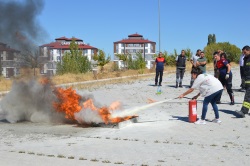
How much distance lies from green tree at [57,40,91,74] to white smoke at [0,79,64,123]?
17796 mm

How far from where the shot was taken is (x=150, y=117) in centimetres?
992

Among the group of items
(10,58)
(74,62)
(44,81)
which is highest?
(74,62)

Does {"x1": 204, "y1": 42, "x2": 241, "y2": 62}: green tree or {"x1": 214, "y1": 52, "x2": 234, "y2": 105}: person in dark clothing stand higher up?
{"x1": 204, "y1": 42, "x2": 241, "y2": 62}: green tree

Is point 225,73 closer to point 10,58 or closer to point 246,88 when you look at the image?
point 246,88

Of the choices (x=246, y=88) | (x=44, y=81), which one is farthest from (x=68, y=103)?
(x=246, y=88)

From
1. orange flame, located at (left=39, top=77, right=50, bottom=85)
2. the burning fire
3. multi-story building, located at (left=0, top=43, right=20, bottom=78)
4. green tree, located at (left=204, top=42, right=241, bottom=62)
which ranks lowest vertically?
the burning fire

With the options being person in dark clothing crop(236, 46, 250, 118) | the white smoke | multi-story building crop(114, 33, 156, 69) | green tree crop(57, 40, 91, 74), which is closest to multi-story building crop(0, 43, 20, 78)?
the white smoke

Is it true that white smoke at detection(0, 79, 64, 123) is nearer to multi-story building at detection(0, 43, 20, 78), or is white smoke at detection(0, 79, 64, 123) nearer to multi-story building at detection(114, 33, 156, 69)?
multi-story building at detection(0, 43, 20, 78)

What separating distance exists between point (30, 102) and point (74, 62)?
832 inches

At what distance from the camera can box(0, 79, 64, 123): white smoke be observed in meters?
9.48

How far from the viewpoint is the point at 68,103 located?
893 cm

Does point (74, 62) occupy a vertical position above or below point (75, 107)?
above

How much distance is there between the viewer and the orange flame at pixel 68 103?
8.84 metres

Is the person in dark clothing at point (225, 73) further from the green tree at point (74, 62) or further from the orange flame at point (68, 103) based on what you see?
the green tree at point (74, 62)
